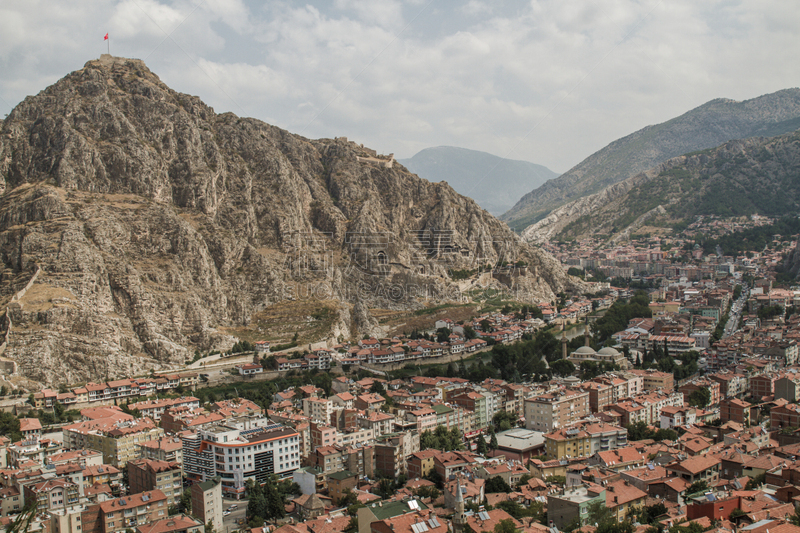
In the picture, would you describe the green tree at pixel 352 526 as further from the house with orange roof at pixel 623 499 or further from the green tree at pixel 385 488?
the house with orange roof at pixel 623 499

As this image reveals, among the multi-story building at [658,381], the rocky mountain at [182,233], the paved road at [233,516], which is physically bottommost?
the paved road at [233,516]

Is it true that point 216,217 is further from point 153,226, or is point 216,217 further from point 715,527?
point 715,527

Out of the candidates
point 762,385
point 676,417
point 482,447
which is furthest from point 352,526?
point 762,385

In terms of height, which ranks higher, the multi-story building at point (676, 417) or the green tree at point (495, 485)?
the multi-story building at point (676, 417)

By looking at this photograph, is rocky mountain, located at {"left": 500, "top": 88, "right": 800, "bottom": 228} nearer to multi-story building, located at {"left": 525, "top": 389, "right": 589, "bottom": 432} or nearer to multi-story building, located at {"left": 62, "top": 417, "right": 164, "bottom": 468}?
multi-story building, located at {"left": 525, "top": 389, "right": 589, "bottom": 432}

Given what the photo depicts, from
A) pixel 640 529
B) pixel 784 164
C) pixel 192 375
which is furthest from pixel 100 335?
pixel 784 164

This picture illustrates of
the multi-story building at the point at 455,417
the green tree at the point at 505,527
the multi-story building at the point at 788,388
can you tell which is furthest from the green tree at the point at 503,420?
the green tree at the point at 505,527
